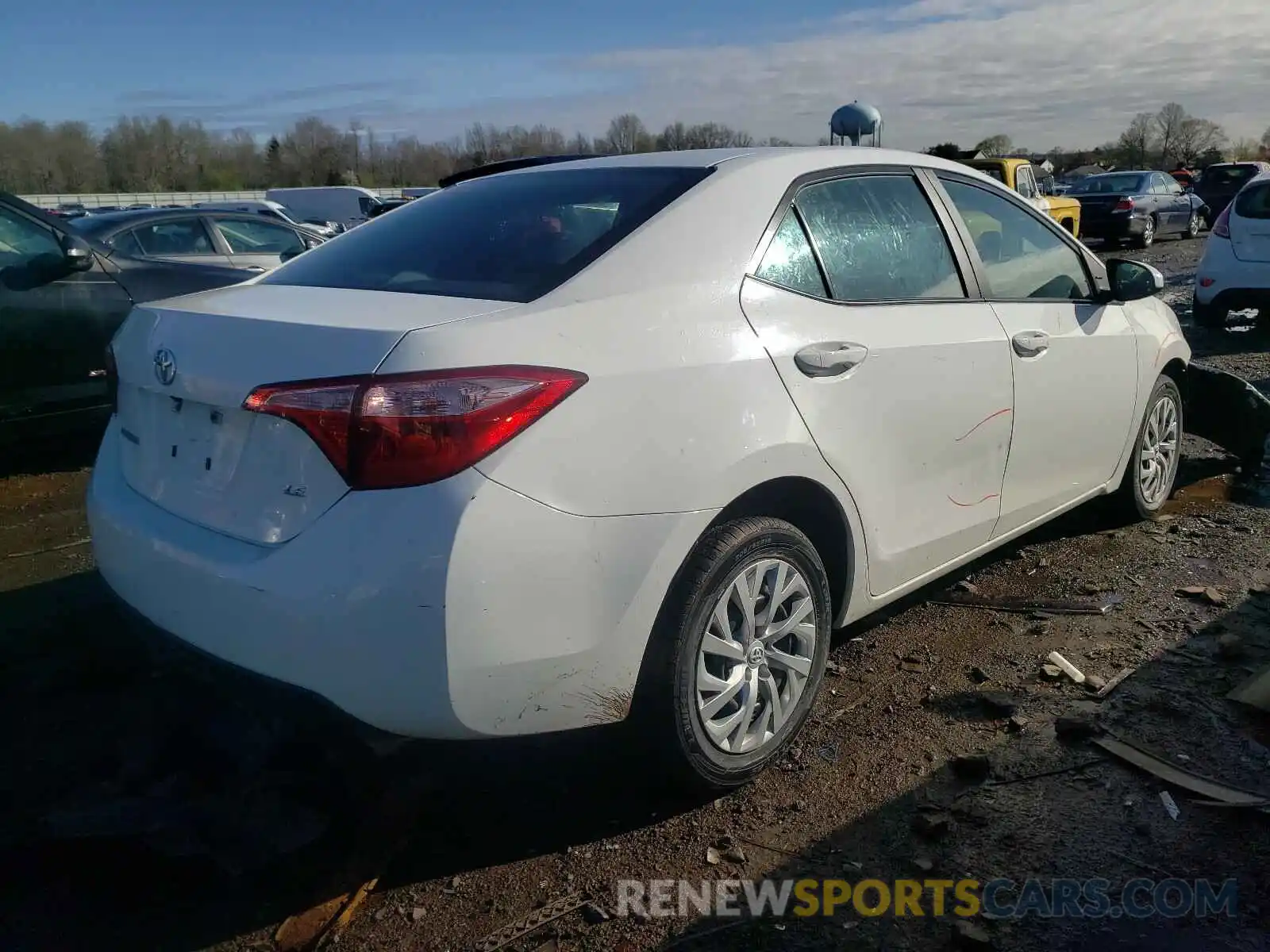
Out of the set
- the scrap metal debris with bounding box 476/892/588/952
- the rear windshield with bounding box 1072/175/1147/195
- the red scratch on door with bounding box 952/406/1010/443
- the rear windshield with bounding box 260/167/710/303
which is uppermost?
the rear windshield with bounding box 260/167/710/303

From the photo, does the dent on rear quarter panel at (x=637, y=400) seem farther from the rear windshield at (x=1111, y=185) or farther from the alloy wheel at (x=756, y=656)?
the rear windshield at (x=1111, y=185)

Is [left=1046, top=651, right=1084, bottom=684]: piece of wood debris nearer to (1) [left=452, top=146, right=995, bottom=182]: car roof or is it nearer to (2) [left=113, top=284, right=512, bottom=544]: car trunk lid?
(1) [left=452, top=146, right=995, bottom=182]: car roof

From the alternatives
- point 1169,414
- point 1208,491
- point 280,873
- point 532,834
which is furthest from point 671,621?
point 1208,491

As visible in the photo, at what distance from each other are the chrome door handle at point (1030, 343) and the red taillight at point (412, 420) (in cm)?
211

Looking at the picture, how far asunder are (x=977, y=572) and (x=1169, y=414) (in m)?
1.36

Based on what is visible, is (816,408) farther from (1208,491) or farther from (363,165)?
(363,165)

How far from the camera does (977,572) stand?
174 inches

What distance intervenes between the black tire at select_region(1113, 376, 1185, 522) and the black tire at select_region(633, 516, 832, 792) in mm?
2554

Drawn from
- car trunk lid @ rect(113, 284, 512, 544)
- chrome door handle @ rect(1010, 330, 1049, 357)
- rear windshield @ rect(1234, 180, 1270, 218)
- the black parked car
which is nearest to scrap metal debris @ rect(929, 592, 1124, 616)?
chrome door handle @ rect(1010, 330, 1049, 357)

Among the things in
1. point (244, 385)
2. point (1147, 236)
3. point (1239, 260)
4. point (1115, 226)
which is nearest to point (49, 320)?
point (244, 385)

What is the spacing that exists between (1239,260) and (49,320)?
10058 millimetres

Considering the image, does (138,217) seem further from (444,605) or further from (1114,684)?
(1114,684)

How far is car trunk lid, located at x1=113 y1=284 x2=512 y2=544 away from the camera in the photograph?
223 centimetres

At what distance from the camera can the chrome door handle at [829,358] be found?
2791mm
